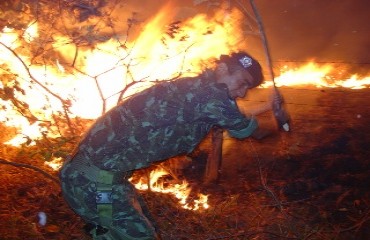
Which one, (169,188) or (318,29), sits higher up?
(318,29)

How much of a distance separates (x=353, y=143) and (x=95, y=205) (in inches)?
214

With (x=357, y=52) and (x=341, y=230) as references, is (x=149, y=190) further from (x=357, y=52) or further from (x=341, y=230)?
(x=357, y=52)

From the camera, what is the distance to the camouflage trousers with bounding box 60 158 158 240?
3354 mm

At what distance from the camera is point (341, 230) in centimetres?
470

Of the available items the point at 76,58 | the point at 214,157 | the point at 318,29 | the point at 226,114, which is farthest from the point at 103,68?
the point at 318,29

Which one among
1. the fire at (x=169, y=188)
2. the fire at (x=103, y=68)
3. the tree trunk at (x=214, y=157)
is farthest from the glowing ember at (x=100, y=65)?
the fire at (x=169, y=188)

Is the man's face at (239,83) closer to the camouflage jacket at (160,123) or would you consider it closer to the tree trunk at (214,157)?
the camouflage jacket at (160,123)

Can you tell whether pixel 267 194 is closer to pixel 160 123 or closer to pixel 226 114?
→ pixel 226 114

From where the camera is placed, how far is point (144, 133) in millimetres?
3203

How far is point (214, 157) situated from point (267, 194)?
1.08 metres

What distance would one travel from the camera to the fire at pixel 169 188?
19.8 ft

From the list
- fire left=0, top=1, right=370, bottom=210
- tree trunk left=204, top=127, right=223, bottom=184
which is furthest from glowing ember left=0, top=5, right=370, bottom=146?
tree trunk left=204, top=127, right=223, bottom=184

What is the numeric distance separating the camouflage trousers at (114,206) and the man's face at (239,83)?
138 cm

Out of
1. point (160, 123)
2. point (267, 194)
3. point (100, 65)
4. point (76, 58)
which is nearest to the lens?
point (160, 123)
